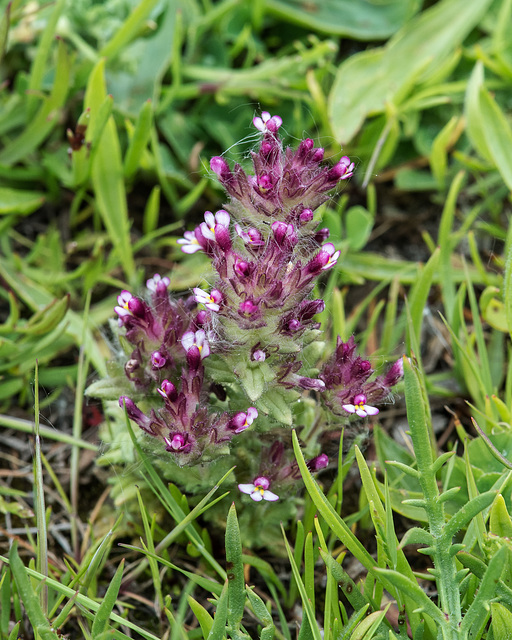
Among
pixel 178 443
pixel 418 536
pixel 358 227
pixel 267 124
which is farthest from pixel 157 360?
pixel 358 227

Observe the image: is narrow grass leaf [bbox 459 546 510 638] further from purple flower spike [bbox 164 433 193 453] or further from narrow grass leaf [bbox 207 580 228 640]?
purple flower spike [bbox 164 433 193 453]

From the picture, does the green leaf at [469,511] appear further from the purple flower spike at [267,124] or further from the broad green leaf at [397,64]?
the broad green leaf at [397,64]

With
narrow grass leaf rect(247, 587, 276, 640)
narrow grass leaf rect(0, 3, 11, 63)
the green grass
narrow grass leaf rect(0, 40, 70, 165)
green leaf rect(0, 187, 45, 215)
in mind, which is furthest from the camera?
narrow grass leaf rect(0, 40, 70, 165)

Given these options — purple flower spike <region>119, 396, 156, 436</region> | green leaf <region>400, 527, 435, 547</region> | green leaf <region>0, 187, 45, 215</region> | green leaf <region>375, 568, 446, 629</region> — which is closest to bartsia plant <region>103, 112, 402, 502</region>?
purple flower spike <region>119, 396, 156, 436</region>

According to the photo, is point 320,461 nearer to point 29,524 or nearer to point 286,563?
point 286,563

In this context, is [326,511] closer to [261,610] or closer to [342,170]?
[261,610]

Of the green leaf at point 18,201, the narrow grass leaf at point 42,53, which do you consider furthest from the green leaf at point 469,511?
the narrow grass leaf at point 42,53
